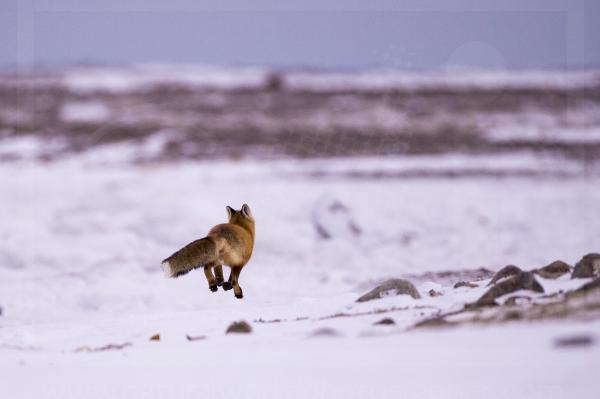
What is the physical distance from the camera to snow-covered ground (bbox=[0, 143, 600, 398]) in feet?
15.3

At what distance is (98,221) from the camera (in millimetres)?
15039

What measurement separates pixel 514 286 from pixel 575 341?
5.69 ft

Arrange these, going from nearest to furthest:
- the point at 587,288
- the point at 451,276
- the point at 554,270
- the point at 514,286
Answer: the point at 587,288 < the point at 514,286 < the point at 554,270 < the point at 451,276

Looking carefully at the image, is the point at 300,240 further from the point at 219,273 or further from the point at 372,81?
the point at 372,81

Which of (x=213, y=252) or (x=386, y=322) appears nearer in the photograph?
(x=213, y=252)

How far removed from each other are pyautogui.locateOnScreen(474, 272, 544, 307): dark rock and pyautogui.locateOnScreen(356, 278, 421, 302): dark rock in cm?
71

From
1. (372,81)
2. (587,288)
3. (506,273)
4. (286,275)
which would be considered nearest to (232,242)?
(587,288)

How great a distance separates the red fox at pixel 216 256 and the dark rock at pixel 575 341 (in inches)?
72.3

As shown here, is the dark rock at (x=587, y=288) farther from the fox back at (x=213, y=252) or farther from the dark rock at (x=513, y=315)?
the fox back at (x=213, y=252)

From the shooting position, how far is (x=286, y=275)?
1041 cm

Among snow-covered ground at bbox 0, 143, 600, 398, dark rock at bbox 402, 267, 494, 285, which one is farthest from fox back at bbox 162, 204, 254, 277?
dark rock at bbox 402, 267, 494, 285

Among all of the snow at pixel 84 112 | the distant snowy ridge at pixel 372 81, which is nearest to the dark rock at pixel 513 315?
the snow at pixel 84 112

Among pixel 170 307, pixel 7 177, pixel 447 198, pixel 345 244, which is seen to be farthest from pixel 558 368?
pixel 7 177

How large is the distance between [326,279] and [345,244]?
2.39 m
